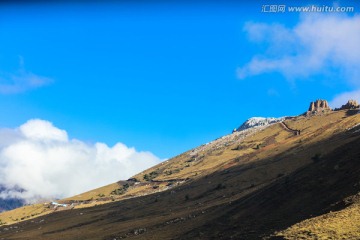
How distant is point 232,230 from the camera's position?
5312 cm

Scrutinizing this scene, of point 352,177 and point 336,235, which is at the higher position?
point 352,177

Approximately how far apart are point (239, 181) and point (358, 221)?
7485 cm

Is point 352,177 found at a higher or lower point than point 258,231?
higher

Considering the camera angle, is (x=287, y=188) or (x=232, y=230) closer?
(x=232, y=230)

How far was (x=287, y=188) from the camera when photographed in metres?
58.2

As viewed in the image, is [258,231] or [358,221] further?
[258,231]

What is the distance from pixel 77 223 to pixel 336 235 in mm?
104932

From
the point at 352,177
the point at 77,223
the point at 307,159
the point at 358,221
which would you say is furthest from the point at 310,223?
the point at 77,223

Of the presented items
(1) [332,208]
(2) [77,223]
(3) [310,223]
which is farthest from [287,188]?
(2) [77,223]

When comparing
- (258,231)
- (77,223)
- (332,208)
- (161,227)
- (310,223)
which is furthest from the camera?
(77,223)

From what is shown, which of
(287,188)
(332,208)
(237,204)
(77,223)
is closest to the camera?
(332,208)

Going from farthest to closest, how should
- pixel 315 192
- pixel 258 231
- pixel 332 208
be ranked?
1. pixel 315 192
2. pixel 258 231
3. pixel 332 208

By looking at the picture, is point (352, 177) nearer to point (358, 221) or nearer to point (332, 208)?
point (332, 208)

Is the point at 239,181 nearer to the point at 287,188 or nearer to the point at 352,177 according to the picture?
the point at 287,188
